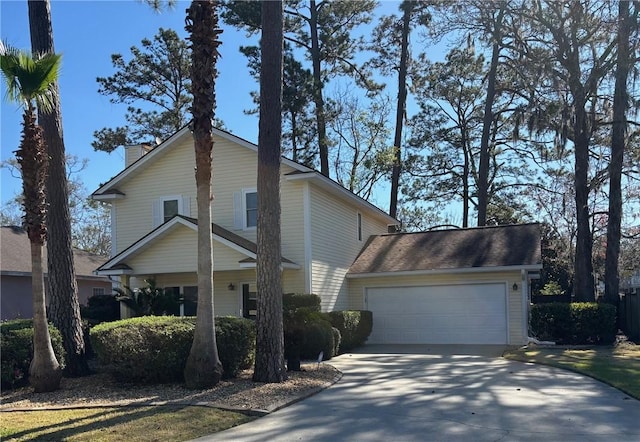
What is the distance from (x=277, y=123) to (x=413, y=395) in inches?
227

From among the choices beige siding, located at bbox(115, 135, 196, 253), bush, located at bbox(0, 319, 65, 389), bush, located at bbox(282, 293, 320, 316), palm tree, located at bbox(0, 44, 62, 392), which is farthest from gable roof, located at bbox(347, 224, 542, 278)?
palm tree, located at bbox(0, 44, 62, 392)

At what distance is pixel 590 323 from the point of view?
19891mm

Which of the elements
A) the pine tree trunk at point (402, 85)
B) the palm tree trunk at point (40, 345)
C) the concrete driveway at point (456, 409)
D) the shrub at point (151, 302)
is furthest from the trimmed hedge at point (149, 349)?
the pine tree trunk at point (402, 85)

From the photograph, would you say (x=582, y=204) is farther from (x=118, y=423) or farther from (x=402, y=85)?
(x=118, y=423)

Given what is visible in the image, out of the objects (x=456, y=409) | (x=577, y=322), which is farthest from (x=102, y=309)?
(x=577, y=322)

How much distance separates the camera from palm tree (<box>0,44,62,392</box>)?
9836mm

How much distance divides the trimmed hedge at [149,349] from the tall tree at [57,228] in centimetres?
150

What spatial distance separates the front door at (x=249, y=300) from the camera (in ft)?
62.3

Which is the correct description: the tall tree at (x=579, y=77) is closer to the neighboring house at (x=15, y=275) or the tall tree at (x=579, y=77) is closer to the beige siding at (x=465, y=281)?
the beige siding at (x=465, y=281)

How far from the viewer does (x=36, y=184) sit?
10.2m

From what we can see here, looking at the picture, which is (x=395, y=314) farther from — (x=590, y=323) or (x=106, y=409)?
(x=106, y=409)

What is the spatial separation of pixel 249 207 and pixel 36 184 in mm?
9303

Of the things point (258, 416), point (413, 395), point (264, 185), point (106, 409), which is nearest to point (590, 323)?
point (413, 395)

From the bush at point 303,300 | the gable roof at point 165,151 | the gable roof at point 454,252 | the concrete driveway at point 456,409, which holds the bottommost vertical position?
the concrete driveway at point 456,409
